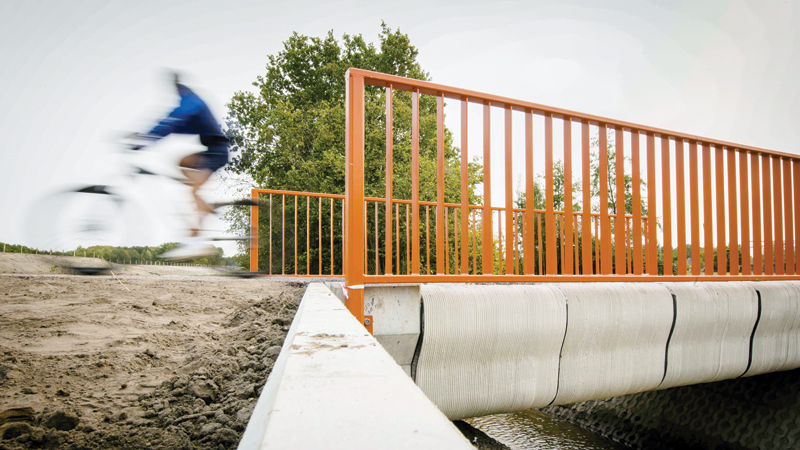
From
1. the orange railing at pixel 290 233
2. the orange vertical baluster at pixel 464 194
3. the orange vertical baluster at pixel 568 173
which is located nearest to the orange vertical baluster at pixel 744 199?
the orange vertical baluster at pixel 568 173

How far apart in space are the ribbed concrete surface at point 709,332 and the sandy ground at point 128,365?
2719 mm

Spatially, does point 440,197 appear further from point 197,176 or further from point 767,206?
point 767,206

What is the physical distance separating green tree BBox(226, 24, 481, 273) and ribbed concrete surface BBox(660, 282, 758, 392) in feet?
18.3

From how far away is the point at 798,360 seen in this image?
3.13 m

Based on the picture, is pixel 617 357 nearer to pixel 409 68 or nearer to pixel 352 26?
pixel 409 68

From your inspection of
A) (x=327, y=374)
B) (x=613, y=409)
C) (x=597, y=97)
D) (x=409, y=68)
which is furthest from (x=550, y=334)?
(x=597, y=97)

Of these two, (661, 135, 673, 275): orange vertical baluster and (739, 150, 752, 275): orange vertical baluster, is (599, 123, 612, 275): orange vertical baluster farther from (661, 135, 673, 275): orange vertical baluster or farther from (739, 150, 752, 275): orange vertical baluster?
(739, 150, 752, 275): orange vertical baluster

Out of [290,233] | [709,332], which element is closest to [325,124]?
[290,233]

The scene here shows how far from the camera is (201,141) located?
384 centimetres

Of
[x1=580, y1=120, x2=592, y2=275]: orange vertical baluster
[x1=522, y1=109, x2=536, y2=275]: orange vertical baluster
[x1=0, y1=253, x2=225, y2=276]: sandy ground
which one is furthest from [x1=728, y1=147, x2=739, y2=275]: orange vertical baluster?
[x1=0, y1=253, x2=225, y2=276]: sandy ground

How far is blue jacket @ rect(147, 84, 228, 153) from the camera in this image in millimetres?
3629

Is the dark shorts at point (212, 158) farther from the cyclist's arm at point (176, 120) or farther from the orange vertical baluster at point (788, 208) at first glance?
the orange vertical baluster at point (788, 208)

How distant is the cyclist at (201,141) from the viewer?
3.63 metres

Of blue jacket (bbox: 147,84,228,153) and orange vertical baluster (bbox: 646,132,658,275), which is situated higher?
blue jacket (bbox: 147,84,228,153)
